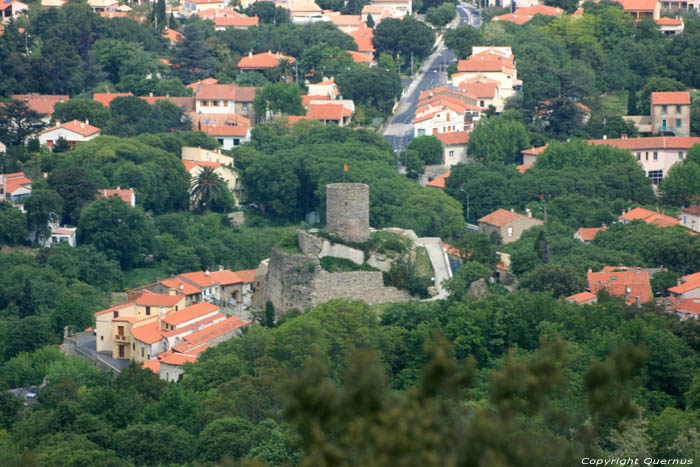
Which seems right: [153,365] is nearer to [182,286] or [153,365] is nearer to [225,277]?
[182,286]

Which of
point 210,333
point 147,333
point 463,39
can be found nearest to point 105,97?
point 463,39

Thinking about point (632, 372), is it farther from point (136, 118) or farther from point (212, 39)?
point (212, 39)

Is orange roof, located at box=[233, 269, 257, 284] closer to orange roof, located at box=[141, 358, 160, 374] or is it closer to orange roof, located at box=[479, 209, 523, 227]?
orange roof, located at box=[141, 358, 160, 374]

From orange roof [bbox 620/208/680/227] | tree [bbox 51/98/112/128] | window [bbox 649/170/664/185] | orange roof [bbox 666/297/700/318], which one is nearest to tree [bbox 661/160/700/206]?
window [bbox 649/170/664/185]

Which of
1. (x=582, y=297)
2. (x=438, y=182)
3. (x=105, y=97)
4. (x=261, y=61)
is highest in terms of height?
(x=261, y=61)

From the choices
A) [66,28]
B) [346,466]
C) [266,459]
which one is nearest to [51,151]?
[66,28]
